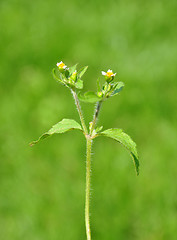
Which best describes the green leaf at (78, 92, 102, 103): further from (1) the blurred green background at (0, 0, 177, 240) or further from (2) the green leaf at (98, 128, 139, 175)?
(1) the blurred green background at (0, 0, 177, 240)

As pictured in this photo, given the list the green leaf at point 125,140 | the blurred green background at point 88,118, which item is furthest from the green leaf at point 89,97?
the blurred green background at point 88,118

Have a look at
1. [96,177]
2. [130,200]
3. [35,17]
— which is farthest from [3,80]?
[130,200]

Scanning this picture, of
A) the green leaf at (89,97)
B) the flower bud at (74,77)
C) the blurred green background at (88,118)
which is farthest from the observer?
the blurred green background at (88,118)

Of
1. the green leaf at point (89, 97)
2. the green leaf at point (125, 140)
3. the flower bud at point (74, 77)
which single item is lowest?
the green leaf at point (125, 140)

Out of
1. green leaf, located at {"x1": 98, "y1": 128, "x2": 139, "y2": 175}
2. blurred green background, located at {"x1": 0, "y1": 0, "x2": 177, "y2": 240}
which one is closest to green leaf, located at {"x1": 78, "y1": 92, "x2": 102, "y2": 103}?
green leaf, located at {"x1": 98, "y1": 128, "x2": 139, "y2": 175}

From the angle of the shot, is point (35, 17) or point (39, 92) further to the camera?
point (35, 17)

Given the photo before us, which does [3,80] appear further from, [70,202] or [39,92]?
[70,202]

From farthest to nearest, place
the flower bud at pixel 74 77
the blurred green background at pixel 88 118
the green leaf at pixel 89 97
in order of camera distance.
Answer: the blurred green background at pixel 88 118 → the flower bud at pixel 74 77 → the green leaf at pixel 89 97

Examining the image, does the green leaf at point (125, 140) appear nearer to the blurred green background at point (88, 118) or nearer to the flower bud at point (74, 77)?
the flower bud at point (74, 77)

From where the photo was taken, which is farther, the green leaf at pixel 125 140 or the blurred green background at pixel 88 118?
the blurred green background at pixel 88 118
